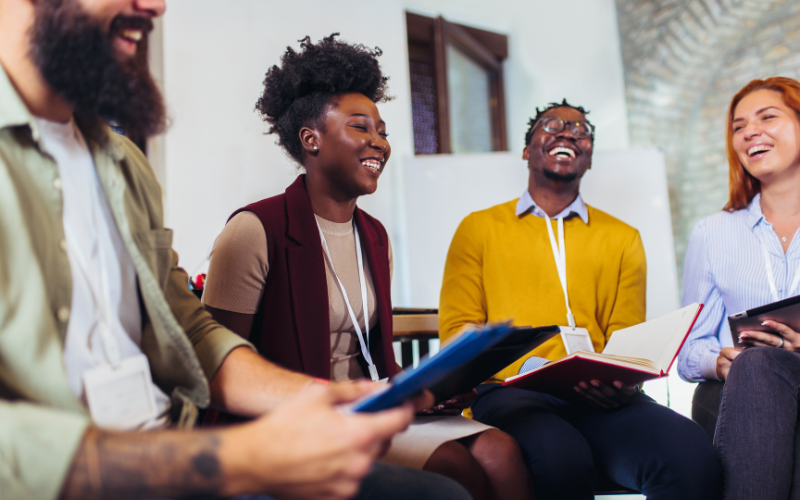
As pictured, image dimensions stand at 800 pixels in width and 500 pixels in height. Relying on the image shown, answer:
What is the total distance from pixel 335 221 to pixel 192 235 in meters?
1.88

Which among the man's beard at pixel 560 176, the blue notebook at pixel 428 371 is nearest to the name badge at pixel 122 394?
the blue notebook at pixel 428 371

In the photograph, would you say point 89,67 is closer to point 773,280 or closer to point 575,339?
point 575,339

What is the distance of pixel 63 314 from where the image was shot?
31.7 inches

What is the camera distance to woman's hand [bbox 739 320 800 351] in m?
1.63

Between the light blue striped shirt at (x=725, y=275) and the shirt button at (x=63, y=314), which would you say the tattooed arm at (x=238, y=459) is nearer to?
the shirt button at (x=63, y=314)

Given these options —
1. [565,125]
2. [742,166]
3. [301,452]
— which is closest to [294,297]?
[301,452]

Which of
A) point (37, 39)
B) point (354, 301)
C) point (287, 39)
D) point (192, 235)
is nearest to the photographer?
point (37, 39)

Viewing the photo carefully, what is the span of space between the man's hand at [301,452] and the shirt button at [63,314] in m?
0.31

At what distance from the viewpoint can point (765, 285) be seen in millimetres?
1925

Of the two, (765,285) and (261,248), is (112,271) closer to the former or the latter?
(261,248)

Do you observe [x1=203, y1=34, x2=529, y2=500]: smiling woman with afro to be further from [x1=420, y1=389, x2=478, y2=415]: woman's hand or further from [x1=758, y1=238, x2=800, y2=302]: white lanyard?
[x1=758, y1=238, x2=800, y2=302]: white lanyard

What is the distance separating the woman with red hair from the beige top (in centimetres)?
98

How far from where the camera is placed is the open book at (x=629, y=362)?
4.58 feet

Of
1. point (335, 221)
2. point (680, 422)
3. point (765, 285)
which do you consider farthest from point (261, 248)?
point (765, 285)
